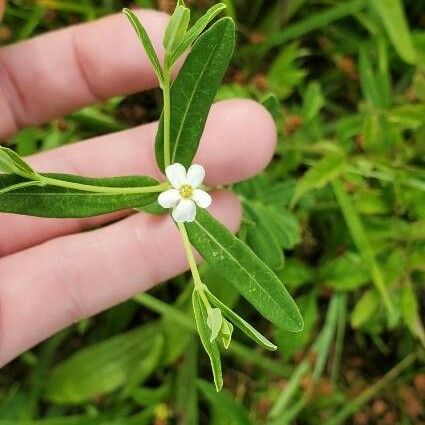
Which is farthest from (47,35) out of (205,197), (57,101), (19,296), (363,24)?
(363,24)

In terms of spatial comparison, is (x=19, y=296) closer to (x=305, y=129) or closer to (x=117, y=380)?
(x=117, y=380)

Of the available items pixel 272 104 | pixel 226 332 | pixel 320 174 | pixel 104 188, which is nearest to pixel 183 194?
pixel 104 188

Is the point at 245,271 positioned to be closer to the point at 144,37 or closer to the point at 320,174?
the point at 144,37

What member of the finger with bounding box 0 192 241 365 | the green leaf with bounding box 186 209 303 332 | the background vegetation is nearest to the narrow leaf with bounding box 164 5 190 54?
the green leaf with bounding box 186 209 303 332

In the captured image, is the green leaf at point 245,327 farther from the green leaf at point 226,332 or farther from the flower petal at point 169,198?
the flower petal at point 169,198

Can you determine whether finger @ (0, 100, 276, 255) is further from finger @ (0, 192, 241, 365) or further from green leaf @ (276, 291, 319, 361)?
green leaf @ (276, 291, 319, 361)

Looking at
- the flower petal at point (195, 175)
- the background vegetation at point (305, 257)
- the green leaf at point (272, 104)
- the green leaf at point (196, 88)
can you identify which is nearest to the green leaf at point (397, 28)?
the background vegetation at point (305, 257)
